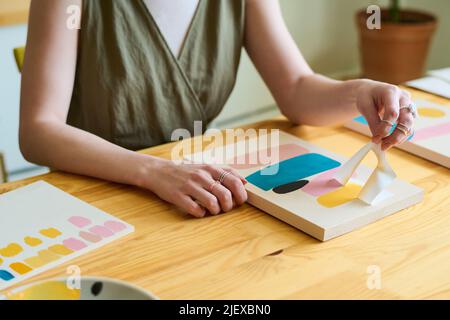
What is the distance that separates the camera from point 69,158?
1038mm

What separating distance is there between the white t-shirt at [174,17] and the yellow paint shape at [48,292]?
0.72 m

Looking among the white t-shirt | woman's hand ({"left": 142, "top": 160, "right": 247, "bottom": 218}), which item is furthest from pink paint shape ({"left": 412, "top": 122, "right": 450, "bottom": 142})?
the white t-shirt

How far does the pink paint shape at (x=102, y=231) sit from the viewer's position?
0.85 m

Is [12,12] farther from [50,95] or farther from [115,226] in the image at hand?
[115,226]

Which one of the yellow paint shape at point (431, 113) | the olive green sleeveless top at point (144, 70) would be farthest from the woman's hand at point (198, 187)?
the yellow paint shape at point (431, 113)

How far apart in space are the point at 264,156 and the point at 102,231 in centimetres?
33

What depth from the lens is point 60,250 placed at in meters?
0.81

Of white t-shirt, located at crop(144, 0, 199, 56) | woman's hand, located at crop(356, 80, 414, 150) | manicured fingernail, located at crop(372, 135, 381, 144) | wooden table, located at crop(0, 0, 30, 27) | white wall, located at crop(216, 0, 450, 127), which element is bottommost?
white wall, located at crop(216, 0, 450, 127)

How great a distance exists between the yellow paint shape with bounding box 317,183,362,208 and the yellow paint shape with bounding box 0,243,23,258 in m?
0.42

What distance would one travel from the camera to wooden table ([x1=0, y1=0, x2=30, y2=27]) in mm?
2141

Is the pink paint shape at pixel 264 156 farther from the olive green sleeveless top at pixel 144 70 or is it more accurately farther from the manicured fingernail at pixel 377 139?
the olive green sleeveless top at pixel 144 70

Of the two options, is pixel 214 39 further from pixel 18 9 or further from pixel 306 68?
pixel 18 9

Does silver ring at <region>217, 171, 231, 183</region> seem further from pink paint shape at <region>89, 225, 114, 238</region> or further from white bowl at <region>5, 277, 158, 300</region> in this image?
white bowl at <region>5, 277, 158, 300</region>

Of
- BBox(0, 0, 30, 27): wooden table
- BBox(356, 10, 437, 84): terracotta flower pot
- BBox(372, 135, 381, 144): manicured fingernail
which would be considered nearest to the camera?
BBox(372, 135, 381, 144): manicured fingernail
